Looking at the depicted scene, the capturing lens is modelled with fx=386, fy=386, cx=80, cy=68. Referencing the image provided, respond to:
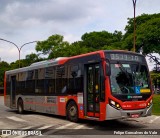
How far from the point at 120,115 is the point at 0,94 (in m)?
65.7

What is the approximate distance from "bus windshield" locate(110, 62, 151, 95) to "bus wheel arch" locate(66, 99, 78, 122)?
2.83 meters

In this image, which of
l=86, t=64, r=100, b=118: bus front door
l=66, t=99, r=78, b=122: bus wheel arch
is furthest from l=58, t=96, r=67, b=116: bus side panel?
l=86, t=64, r=100, b=118: bus front door

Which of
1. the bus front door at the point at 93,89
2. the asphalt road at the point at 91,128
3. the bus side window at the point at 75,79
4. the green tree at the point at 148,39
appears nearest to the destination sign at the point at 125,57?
the bus front door at the point at 93,89

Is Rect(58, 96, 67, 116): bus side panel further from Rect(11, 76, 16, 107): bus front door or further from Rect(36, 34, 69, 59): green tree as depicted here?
Rect(36, 34, 69, 59): green tree

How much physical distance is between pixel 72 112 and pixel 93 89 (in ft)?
7.09

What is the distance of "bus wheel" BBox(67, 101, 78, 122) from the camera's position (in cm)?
1680

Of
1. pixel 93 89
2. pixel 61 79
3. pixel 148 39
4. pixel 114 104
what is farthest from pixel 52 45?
pixel 114 104

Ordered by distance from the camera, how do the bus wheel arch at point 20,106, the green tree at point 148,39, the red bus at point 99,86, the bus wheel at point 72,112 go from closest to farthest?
the red bus at point 99,86 → the bus wheel at point 72,112 → the bus wheel arch at point 20,106 → the green tree at point 148,39

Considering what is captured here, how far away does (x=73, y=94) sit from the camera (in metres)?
16.9

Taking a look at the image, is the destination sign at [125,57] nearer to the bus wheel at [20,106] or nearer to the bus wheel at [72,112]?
the bus wheel at [72,112]

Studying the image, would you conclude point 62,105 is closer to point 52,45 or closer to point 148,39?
point 148,39

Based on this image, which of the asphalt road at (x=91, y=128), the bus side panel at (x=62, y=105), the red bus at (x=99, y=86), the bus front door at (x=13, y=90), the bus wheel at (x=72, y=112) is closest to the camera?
the asphalt road at (x=91, y=128)

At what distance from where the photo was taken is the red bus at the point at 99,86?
14422mm

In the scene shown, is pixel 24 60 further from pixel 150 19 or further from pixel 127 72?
pixel 127 72
